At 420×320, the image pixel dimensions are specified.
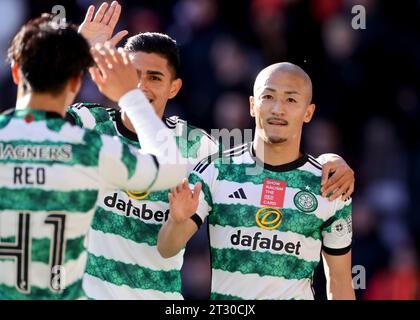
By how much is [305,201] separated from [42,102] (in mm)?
1891

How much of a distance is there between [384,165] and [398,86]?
93 cm

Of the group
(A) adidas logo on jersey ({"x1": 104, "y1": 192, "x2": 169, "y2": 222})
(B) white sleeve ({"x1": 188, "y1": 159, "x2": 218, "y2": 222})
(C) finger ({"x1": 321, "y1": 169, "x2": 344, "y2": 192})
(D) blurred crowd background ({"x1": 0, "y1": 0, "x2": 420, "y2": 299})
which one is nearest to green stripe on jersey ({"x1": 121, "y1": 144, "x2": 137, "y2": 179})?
(B) white sleeve ({"x1": 188, "y1": 159, "x2": 218, "y2": 222})

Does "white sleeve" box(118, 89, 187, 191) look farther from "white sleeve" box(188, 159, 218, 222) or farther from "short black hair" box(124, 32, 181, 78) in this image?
"short black hair" box(124, 32, 181, 78)

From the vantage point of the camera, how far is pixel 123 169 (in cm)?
396

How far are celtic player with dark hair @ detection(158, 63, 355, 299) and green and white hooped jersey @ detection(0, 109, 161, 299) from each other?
1.11 meters

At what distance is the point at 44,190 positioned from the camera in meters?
3.89

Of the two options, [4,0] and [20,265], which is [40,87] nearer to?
[20,265]

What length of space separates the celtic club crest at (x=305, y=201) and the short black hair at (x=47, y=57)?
176 cm

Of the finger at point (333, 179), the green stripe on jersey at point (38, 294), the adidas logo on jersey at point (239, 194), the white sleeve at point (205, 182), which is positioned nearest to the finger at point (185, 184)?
the white sleeve at point (205, 182)

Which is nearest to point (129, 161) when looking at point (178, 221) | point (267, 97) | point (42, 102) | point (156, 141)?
point (156, 141)

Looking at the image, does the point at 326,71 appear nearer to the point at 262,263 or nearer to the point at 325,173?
the point at 325,173

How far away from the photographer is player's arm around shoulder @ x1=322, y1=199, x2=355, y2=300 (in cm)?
531
